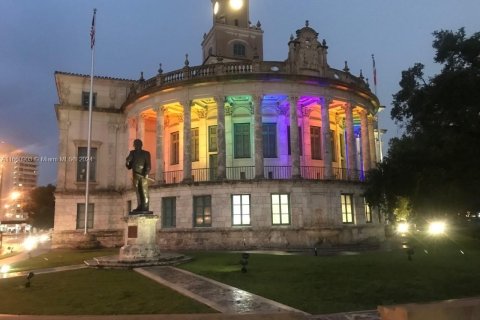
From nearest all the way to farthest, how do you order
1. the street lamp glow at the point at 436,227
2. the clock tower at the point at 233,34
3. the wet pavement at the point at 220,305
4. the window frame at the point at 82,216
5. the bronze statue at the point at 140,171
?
the wet pavement at the point at 220,305
the bronze statue at the point at 140,171
the window frame at the point at 82,216
the street lamp glow at the point at 436,227
the clock tower at the point at 233,34

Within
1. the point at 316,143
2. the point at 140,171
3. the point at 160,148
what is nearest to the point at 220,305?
the point at 140,171

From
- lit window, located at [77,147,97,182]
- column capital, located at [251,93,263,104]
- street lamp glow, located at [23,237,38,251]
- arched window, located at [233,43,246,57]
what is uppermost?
arched window, located at [233,43,246,57]

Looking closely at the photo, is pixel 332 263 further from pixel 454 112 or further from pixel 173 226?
pixel 173 226

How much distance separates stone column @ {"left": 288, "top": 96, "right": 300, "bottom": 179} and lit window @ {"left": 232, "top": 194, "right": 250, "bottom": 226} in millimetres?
3560

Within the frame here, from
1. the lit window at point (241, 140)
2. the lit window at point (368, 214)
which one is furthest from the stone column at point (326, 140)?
the lit window at point (241, 140)

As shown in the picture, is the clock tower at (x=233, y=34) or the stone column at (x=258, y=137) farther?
the clock tower at (x=233, y=34)

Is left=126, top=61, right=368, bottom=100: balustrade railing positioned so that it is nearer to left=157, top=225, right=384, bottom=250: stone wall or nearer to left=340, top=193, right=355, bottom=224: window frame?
left=340, top=193, right=355, bottom=224: window frame

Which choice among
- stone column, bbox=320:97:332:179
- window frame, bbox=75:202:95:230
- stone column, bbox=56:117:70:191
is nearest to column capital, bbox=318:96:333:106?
stone column, bbox=320:97:332:179

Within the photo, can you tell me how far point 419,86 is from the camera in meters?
23.1

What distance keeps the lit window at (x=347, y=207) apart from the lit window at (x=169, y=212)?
11.8 metres

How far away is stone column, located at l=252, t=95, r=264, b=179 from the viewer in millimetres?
27766

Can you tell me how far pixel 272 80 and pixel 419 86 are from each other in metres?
9.80

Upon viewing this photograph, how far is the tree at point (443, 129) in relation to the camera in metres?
19.7

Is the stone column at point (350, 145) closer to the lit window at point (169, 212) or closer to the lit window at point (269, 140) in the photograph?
the lit window at point (269, 140)
